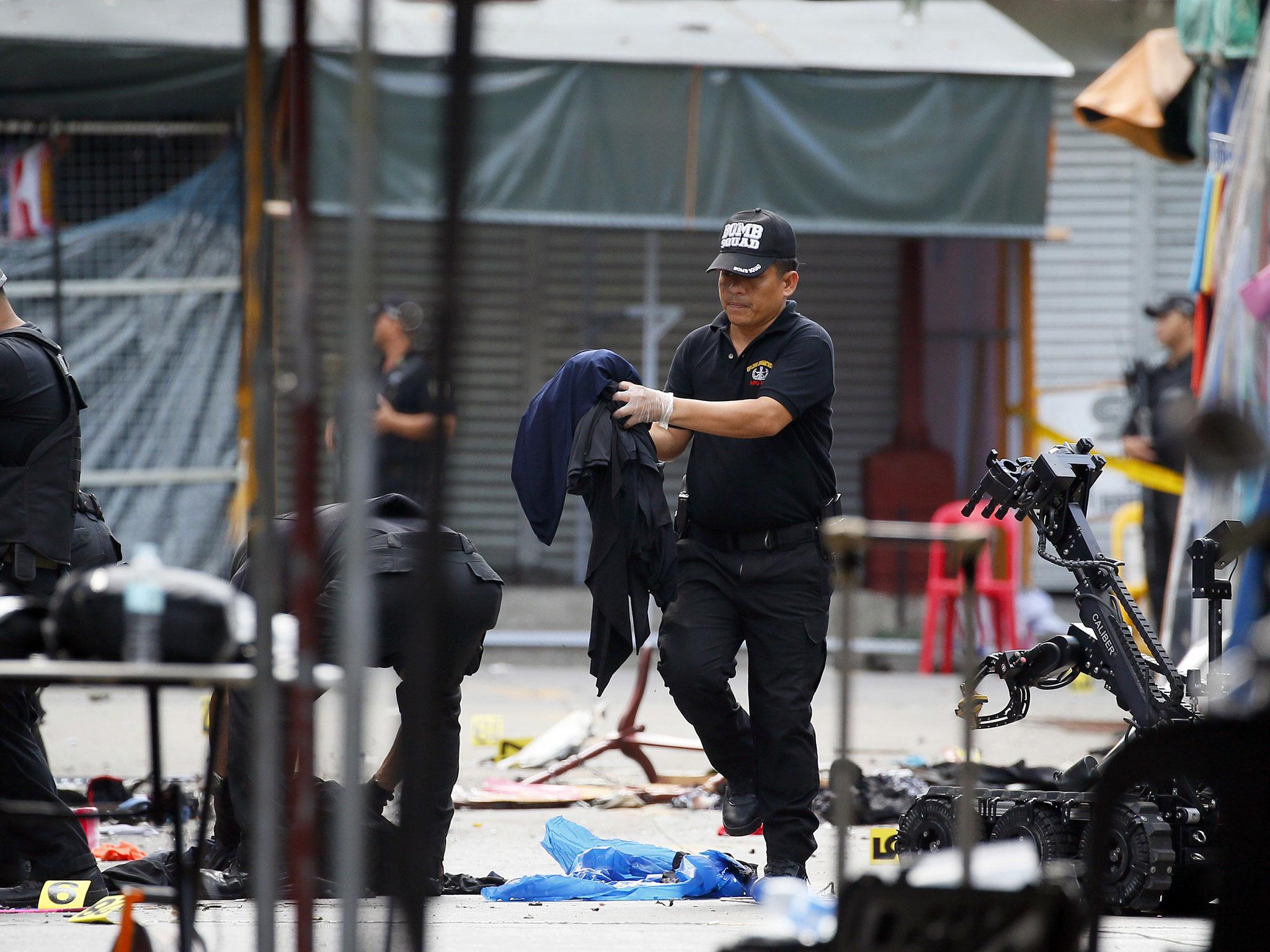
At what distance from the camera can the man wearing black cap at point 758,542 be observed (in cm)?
510

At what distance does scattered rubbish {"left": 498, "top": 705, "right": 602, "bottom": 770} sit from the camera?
7.46m

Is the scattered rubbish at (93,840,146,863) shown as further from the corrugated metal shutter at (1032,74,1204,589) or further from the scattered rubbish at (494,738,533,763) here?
the corrugated metal shutter at (1032,74,1204,589)

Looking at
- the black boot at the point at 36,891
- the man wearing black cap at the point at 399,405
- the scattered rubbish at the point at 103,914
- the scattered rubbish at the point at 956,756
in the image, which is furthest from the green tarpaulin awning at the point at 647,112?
the scattered rubbish at the point at 103,914

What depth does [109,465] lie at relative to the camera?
1075 centimetres

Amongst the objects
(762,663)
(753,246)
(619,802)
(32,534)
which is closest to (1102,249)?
(619,802)

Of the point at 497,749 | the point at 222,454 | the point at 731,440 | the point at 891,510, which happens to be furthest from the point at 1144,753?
the point at 891,510

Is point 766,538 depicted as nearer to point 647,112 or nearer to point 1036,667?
point 1036,667

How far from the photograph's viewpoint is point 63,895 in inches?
187

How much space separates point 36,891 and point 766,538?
2.59 meters

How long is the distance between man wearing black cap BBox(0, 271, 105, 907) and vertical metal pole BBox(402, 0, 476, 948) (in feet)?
9.12

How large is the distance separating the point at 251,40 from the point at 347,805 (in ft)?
4.54

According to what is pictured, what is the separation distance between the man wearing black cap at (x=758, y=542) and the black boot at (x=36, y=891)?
6.40ft

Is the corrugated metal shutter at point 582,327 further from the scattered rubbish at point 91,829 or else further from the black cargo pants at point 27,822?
the black cargo pants at point 27,822

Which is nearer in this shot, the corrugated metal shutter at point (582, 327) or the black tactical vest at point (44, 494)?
the black tactical vest at point (44, 494)
